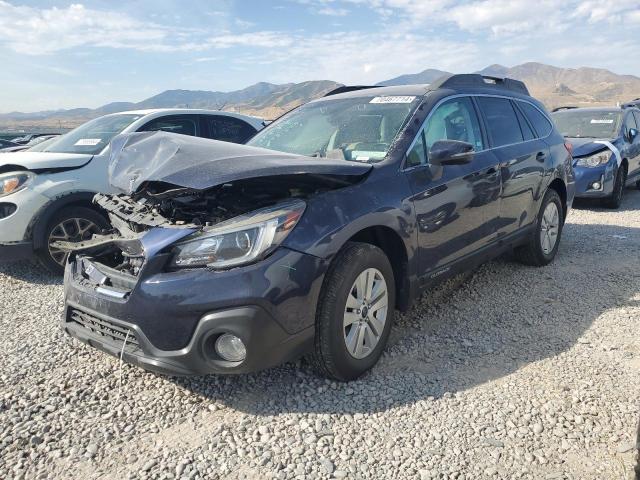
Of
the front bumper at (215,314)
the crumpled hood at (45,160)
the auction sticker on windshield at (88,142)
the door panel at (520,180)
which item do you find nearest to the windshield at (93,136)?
the auction sticker on windshield at (88,142)

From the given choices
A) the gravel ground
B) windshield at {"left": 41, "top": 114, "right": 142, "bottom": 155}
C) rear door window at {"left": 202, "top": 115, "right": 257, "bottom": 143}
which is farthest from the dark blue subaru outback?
rear door window at {"left": 202, "top": 115, "right": 257, "bottom": 143}

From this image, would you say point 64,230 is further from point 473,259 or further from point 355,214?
point 473,259

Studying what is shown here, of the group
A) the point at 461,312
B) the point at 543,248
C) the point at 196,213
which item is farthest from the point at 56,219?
the point at 543,248

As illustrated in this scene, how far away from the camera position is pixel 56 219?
4.86 meters

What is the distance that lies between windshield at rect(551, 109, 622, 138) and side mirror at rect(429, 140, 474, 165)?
6240 mm

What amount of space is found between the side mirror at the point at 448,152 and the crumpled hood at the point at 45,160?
11.8 feet

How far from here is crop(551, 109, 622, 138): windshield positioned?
8.77m


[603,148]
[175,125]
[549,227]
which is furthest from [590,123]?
[175,125]

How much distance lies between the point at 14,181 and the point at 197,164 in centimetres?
304

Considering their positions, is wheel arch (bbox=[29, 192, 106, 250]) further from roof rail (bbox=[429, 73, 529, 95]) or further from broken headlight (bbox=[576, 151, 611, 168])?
broken headlight (bbox=[576, 151, 611, 168])

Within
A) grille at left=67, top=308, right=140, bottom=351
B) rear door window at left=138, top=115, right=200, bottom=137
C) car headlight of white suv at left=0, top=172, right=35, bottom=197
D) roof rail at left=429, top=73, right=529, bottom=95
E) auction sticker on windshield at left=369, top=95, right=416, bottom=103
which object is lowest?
grille at left=67, top=308, right=140, bottom=351

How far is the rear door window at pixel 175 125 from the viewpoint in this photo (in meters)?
5.93

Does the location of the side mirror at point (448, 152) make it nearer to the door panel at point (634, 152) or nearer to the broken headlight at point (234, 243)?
the broken headlight at point (234, 243)

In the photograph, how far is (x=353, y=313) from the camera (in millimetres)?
2820
